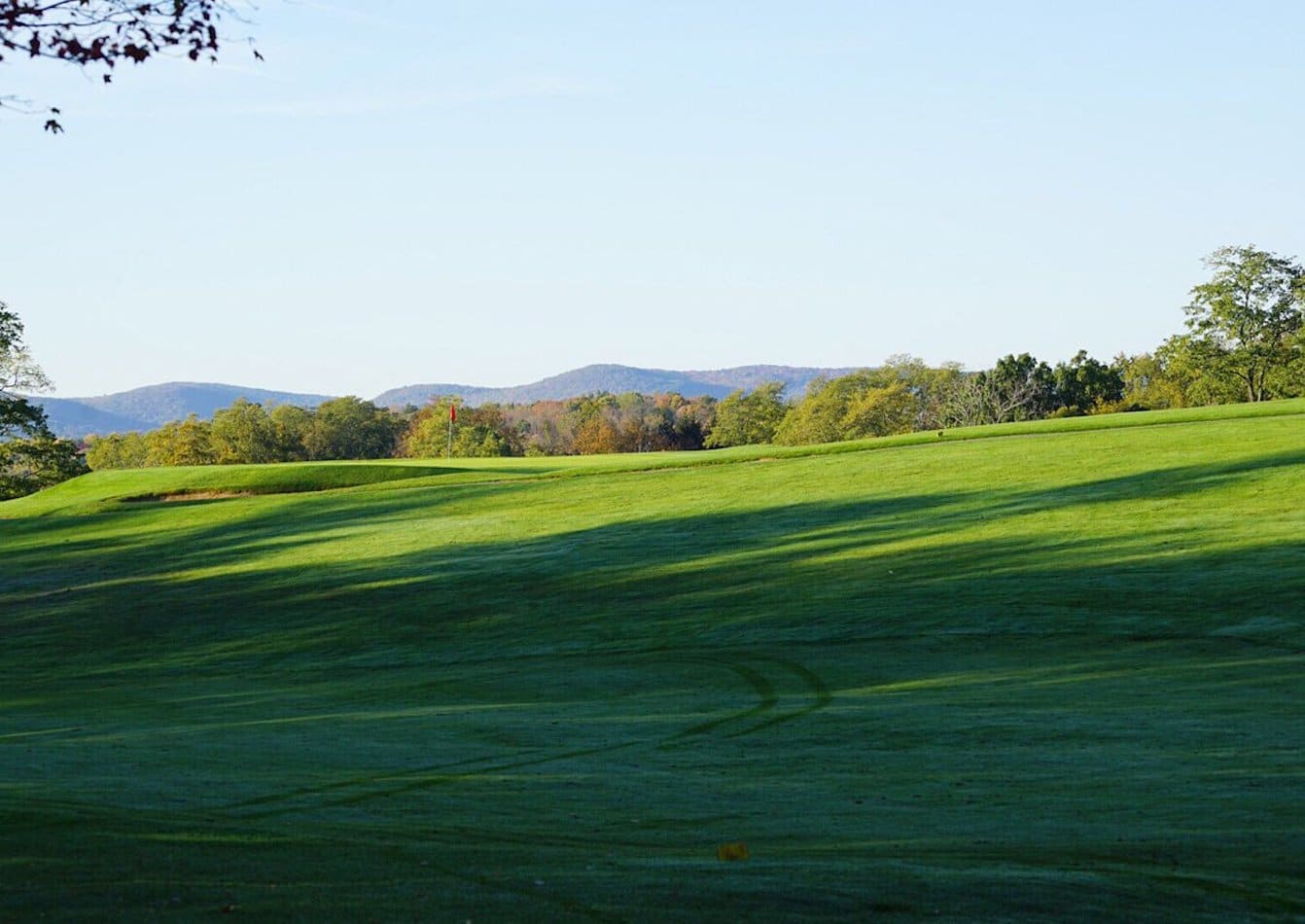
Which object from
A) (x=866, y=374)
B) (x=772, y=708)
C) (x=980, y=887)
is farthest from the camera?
(x=866, y=374)

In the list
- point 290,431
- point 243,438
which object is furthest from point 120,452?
point 243,438

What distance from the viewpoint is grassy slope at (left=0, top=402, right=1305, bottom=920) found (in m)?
7.16

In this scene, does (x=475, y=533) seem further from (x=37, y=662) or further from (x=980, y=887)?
(x=980, y=887)

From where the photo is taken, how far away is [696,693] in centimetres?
1759

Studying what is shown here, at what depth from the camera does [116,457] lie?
151 m

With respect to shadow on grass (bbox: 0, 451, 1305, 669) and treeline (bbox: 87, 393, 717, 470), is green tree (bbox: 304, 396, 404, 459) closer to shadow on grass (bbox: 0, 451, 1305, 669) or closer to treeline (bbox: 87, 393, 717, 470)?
treeline (bbox: 87, 393, 717, 470)

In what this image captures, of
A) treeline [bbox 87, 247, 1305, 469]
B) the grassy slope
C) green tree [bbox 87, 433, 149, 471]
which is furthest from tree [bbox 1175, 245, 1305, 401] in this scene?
green tree [bbox 87, 433, 149, 471]

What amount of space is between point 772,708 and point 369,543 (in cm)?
2176

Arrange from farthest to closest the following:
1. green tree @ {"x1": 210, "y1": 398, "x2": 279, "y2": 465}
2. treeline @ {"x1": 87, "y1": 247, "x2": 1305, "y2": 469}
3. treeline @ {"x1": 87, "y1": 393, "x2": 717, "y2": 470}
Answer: treeline @ {"x1": 87, "y1": 393, "x2": 717, "y2": 470} → green tree @ {"x1": 210, "y1": 398, "x2": 279, "y2": 465} → treeline @ {"x1": 87, "y1": 247, "x2": 1305, "y2": 469}

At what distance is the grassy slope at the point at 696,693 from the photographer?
7156 mm

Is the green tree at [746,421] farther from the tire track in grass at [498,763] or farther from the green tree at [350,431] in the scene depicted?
the tire track in grass at [498,763]

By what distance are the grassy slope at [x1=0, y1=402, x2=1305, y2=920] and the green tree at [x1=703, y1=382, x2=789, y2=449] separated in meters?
115

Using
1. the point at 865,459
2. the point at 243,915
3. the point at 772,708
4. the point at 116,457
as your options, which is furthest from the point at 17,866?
the point at 116,457

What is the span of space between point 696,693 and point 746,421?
14370 centimetres
